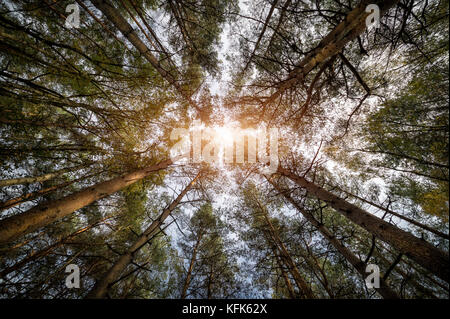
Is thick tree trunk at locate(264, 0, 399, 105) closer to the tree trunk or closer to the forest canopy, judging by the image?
the forest canopy

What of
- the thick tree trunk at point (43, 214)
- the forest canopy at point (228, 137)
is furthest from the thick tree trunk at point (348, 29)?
the thick tree trunk at point (43, 214)

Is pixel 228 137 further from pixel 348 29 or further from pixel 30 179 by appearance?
pixel 30 179

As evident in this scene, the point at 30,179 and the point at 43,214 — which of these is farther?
the point at 30,179

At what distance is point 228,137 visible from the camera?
22.7 ft

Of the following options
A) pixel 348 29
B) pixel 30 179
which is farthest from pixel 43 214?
pixel 30 179

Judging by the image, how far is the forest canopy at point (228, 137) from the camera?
2172 millimetres

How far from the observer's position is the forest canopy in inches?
85.5

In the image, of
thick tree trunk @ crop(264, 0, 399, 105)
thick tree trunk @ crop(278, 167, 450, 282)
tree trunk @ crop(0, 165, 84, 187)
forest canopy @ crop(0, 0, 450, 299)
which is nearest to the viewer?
thick tree trunk @ crop(278, 167, 450, 282)

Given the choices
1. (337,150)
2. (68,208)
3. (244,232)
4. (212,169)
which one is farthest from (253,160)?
(68,208)

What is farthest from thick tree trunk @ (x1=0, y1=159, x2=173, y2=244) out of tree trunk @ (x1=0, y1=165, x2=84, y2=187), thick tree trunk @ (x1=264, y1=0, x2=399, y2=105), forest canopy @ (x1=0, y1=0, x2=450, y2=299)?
thick tree trunk @ (x1=264, y1=0, x2=399, y2=105)

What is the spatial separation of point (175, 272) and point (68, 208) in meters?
7.21

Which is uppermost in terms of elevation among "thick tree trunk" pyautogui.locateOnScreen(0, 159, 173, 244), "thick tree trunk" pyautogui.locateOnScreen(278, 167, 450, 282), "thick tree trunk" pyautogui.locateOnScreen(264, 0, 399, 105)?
"thick tree trunk" pyautogui.locateOnScreen(264, 0, 399, 105)

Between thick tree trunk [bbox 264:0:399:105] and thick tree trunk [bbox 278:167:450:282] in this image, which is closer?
thick tree trunk [bbox 278:167:450:282]

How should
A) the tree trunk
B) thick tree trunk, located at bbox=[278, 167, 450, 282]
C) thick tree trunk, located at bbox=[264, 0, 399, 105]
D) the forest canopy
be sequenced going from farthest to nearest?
the tree trunk → the forest canopy → thick tree trunk, located at bbox=[264, 0, 399, 105] → thick tree trunk, located at bbox=[278, 167, 450, 282]
